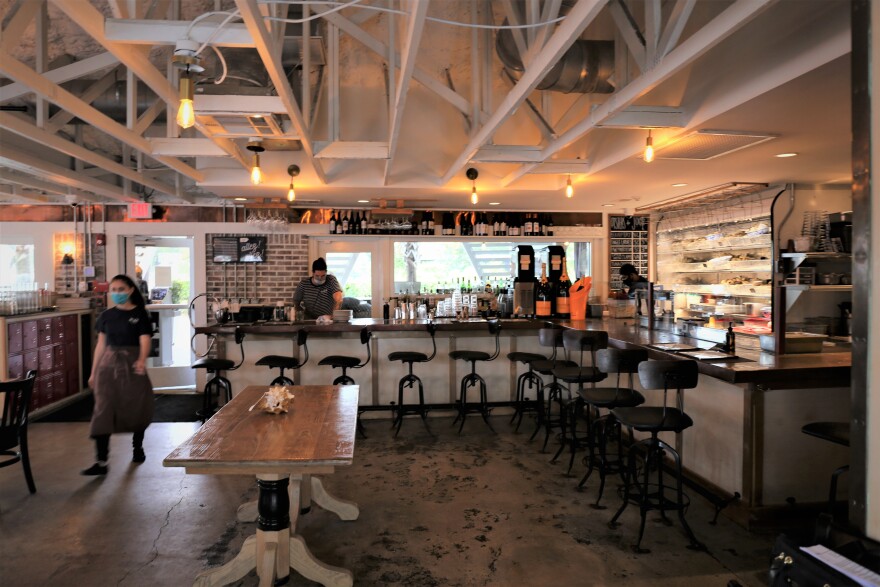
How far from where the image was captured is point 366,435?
5508 millimetres

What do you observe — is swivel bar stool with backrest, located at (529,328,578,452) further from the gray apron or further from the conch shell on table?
the gray apron

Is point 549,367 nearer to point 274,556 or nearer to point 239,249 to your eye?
point 274,556

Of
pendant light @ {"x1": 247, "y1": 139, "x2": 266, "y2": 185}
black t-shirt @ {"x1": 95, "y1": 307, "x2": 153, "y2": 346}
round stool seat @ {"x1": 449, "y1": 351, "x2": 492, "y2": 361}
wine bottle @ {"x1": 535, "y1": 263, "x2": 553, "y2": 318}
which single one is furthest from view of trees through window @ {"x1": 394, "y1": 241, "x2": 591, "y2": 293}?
black t-shirt @ {"x1": 95, "y1": 307, "x2": 153, "y2": 346}

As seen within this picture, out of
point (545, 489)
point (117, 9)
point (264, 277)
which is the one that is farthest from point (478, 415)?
point (117, 9)

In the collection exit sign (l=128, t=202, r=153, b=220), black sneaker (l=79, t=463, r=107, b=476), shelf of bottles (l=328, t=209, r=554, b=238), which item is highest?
exit sign (l=128, t=202, r=153, b=220)

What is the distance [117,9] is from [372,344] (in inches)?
159

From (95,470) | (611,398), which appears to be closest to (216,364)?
(95,470)

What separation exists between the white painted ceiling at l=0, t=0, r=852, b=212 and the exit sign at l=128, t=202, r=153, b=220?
0.32 meters

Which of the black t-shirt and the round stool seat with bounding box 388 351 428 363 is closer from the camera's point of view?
the black t-shirt

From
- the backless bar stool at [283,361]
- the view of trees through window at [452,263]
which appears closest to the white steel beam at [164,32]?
the backless bar stool at [283,361]

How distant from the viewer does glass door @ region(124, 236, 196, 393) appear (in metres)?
8.12

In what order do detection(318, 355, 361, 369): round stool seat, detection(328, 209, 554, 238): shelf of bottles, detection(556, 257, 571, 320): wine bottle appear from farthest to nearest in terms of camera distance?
detection(328, 209, 554, 238): shelf of bottles → detection(556, 257, 571, 320): wine bottle → detection(318, 355, 361, 369): round stool seat

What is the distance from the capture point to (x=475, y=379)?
5.90 metres

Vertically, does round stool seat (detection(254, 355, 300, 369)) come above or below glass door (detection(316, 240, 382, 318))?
below
